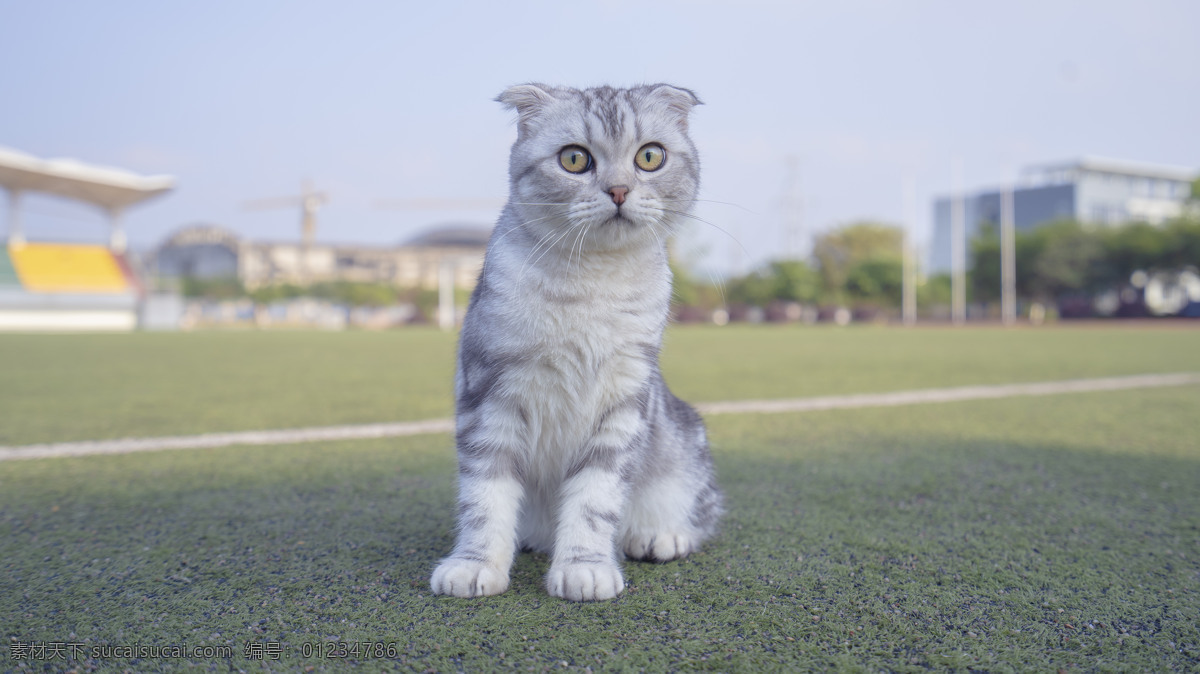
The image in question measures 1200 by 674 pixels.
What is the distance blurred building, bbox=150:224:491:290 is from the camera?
59219 mm

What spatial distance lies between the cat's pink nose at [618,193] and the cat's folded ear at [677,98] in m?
0.36

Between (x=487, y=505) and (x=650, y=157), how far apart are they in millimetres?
955

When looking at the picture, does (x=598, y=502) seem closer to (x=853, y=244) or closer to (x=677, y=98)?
(x=677, y=98)

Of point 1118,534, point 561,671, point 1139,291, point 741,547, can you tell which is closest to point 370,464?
point 741,547

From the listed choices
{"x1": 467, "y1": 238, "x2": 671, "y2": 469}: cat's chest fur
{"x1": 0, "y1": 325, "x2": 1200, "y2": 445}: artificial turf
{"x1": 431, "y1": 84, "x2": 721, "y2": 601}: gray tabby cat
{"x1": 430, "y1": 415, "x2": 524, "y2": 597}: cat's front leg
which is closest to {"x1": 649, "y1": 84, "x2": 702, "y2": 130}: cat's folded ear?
{"x1": 431, "y1": 84, "x2": 721, "y2": 601}: gray tabby cat

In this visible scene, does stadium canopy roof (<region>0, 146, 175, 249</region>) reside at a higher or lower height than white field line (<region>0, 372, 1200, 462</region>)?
higher

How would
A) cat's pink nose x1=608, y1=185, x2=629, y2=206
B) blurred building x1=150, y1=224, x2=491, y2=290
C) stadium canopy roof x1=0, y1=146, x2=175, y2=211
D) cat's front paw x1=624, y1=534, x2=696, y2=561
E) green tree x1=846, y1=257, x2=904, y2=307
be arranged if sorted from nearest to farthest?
cat's pink nose x1=608, y1=185, x2=629, y2=206
cat's front paw x1=624, y1=534, x2=696, y2=561
stadium canopy roof x1=0, y1=146, x2=175, y2=211
green tree x1=846, y1=257, x2=904, y2=307
blurred building x1=150, y1=224, x2=491, y2=290

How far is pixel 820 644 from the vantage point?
1358 millimetres

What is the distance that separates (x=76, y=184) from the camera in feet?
A: 89.8

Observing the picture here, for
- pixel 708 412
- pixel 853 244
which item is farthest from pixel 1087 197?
pixel 708 412

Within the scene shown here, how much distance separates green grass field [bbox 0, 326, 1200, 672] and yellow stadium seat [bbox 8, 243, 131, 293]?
92.4 feet

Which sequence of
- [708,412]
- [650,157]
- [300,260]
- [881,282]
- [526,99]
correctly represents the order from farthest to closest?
1. [300,260]
2. [881,282]
3. [708,412]
4. [526,99]
5. [650,157]

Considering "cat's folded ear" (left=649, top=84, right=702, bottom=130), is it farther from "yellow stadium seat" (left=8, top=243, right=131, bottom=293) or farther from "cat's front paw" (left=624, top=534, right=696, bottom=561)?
"yellow stadium seat" (left=8, top=243, right=131, bottom=293)

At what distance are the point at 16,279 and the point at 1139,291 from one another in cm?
4987
